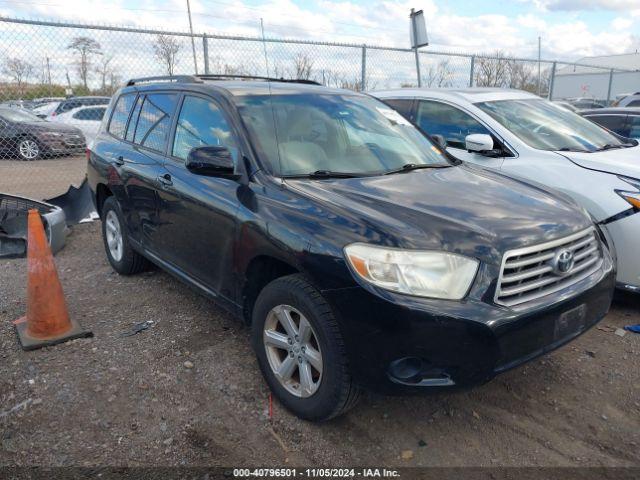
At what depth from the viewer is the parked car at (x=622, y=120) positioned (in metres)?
7.33

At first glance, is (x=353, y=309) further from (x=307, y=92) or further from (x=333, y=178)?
(x=307, y=92)

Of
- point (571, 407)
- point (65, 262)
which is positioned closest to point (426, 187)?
point (571, 407)

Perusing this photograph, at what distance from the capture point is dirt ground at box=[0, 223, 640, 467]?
2572 millimetres

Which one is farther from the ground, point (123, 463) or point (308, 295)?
point (308, 295)

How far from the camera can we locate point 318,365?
2.61 meters

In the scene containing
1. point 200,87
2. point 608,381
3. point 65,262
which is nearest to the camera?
point 608,381

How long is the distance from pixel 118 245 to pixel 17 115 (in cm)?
1044

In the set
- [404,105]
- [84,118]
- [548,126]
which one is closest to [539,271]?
→ [548,126]

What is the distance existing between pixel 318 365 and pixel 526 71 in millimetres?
14903

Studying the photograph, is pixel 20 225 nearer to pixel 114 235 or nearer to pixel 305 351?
pixel 114 235

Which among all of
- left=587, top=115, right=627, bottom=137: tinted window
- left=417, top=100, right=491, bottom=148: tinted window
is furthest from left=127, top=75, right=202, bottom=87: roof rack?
left=587, top=115, right=627, bottom=137: tinted window

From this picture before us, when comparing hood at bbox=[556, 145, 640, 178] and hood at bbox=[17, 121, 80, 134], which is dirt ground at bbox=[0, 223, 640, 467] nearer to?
hood at bbox=[556, 145, 640, 178]

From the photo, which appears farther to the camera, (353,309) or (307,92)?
(307,92)

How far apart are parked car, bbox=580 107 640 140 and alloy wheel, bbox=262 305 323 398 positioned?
21.2 feet
